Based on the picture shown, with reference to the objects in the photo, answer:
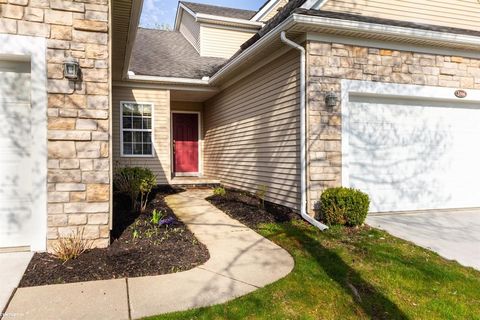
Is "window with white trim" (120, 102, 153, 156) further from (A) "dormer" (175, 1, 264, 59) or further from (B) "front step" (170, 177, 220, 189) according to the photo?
(A) "dormer" (175, 1, 264, 59)

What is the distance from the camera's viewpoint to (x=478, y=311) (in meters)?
3.23

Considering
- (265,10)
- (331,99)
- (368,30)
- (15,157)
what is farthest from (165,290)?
(265,10)

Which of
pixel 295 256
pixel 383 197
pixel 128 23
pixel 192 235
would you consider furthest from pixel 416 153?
pixel 128 23

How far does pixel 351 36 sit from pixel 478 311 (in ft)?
15.3

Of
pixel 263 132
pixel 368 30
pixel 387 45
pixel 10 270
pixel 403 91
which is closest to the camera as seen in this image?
pixel 10 270

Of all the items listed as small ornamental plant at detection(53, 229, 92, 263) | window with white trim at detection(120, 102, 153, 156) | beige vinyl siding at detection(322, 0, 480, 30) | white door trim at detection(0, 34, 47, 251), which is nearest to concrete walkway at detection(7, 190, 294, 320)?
small ornamental plant at detection(53, 229, 92, 263)

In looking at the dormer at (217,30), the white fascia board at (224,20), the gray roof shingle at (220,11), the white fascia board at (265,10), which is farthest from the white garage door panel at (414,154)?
the gray roof shingle at (220,11)

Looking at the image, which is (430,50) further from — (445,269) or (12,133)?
(12,133)

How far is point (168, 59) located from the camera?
1188cm

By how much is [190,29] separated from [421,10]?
9360 mm

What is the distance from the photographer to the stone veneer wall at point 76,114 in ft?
14.2

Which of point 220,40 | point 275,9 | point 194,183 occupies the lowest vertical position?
point 194,183

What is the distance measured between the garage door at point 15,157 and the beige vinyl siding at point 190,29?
949 cm

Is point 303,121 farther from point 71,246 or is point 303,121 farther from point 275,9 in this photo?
point 275,9
